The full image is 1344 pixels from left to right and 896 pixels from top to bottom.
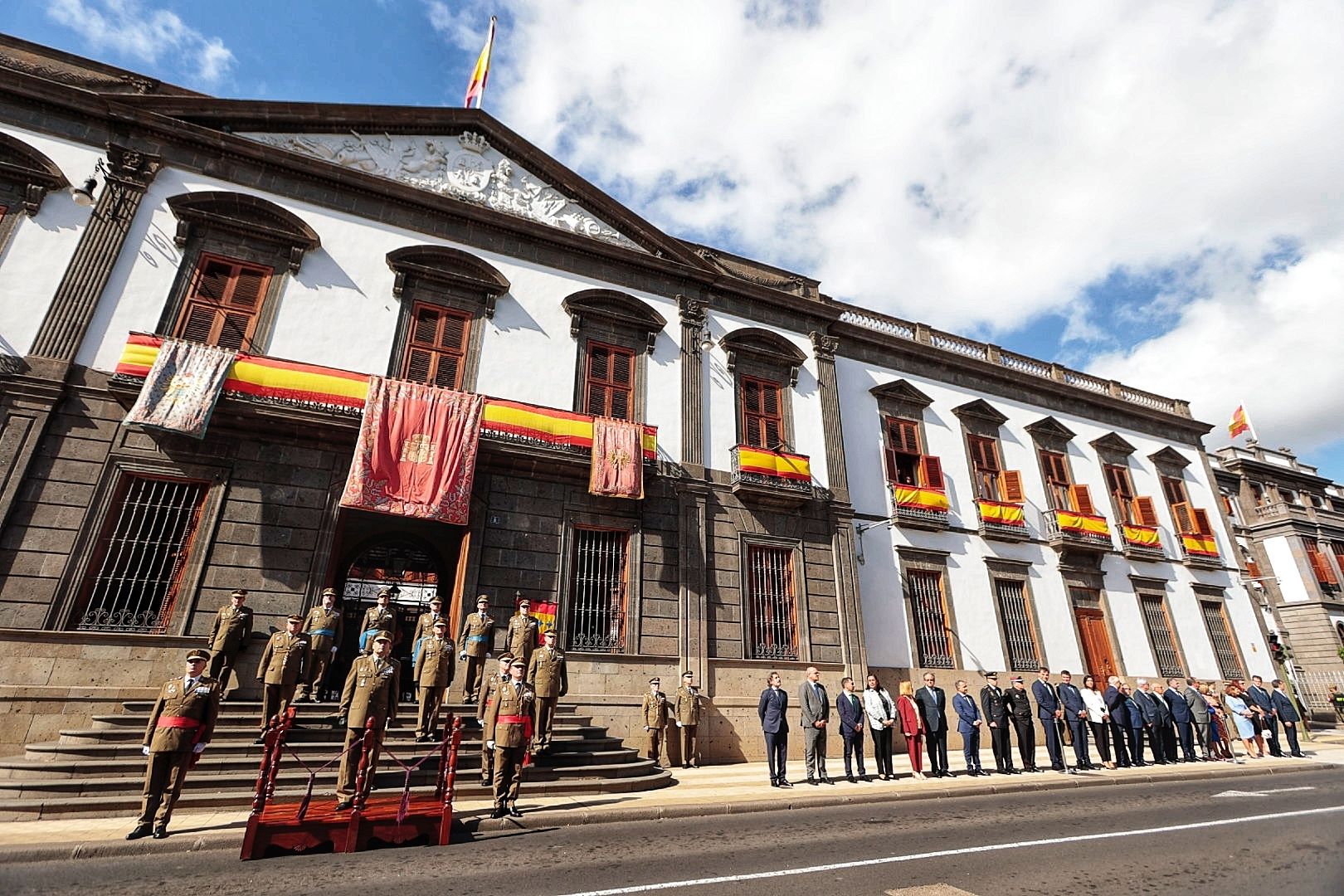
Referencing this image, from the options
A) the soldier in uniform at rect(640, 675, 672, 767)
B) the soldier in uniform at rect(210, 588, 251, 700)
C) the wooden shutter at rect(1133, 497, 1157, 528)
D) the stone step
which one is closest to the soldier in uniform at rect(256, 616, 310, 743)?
the soldier in uniform at rect(210, 588, 251, 700)

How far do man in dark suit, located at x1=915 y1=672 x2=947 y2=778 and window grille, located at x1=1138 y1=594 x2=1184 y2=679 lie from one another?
12151 millimetres

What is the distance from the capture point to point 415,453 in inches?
456

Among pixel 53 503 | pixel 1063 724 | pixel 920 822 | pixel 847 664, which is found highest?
pixel 53 503

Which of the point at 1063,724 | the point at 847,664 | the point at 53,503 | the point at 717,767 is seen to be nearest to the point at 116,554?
the point at 53,503

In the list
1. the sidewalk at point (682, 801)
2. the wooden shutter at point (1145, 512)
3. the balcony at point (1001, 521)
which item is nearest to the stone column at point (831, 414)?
the balcony at point (1001, 521)

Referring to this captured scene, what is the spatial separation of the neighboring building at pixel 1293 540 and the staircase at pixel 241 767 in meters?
31.8

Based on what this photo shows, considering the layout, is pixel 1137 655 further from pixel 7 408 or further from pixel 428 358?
pixel 7 408

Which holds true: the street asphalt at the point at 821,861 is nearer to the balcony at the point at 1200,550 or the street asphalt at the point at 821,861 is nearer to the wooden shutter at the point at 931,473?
the wooden shutter at the point at 931,473

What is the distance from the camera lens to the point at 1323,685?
25.4 metres

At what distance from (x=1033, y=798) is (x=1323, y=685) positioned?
2666 cm

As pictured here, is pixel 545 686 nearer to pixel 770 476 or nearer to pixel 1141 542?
pixel 770 476

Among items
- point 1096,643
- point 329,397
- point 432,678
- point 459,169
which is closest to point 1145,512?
point 1096,643

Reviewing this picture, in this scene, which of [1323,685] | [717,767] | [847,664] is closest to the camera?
[717,767]

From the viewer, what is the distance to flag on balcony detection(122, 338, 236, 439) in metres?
10.2
